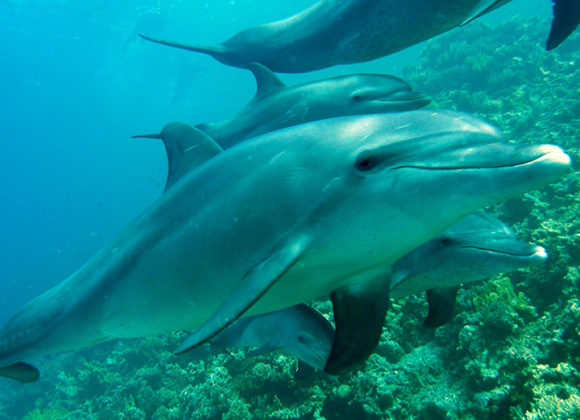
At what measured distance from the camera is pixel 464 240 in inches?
117

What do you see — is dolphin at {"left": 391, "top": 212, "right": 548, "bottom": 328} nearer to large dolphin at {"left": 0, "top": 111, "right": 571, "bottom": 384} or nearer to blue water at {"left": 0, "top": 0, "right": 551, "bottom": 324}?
large dolphin at {"left": 0, "top": 111, "right": 571, "bottom": 384}

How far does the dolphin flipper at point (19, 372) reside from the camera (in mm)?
3430

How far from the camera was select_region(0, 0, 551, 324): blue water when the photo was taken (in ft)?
157

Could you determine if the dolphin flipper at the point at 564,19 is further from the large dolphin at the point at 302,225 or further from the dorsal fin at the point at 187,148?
the dorsal fin at the point at 187,148

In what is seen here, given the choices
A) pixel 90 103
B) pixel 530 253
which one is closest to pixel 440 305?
pixel 530 253

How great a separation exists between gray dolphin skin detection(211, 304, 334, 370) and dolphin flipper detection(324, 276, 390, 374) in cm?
114

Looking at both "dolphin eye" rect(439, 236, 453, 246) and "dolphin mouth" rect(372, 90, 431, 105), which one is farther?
"dolphin mouth" rect(372, 90, 431, 105)

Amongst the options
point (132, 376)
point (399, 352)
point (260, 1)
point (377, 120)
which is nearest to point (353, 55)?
point (377, 120)

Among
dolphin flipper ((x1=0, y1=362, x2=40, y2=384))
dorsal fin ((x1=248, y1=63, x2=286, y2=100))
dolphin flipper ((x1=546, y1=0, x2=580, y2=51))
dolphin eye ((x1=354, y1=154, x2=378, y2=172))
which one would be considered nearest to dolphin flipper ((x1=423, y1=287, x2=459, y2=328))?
dolphin eye ((x1=354, y1=154, x2=378, y2=172))

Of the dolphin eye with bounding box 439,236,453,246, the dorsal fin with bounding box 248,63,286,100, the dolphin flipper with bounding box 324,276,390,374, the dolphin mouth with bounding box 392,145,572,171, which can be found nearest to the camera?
the dolphin mouth with bounding box 392,145,572,171

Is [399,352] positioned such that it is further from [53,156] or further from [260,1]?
[53,156]

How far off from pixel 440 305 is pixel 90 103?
7875 cm

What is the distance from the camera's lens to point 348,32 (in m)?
3.86

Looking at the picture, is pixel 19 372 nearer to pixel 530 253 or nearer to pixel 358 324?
pixel 358 324
